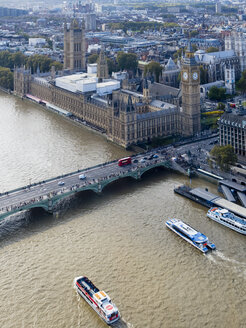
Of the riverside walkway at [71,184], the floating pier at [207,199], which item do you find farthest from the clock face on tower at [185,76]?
the floating pier at [207,199]

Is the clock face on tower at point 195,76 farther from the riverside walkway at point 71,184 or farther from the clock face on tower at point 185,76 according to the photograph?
the riverside walkway at point 71,184

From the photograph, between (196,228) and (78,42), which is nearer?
(196,228)

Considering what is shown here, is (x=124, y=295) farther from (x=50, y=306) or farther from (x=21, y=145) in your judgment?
(x=21, y=145)

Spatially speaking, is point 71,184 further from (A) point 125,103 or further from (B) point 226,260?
(B) point 226,260

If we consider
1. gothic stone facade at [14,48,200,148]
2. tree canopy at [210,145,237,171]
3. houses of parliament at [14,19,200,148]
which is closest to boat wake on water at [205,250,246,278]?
tree canopy at [210,145,237,171]

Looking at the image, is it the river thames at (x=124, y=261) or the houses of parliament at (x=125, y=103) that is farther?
the houses of parliament at (x=125, y=103)

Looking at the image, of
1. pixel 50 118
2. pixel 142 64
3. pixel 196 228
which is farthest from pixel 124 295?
pixel 142 64
